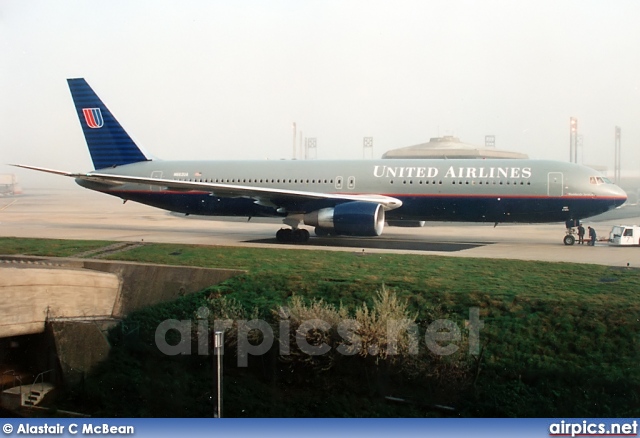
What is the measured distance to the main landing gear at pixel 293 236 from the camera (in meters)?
27.3

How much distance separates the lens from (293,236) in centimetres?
2739

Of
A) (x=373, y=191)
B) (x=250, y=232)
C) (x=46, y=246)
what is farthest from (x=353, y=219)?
(x=46, y=246)

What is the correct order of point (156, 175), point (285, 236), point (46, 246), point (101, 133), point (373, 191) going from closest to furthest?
1. point (46, 246)
2. point (285, 236)
3. point (373, 191)
4. point (156, 175)
5. point (101, 133)

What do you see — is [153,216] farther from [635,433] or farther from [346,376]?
[635,433]

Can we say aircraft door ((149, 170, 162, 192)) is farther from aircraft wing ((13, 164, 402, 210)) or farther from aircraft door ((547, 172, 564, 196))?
aircraft door ((547, 172, 564, 196))

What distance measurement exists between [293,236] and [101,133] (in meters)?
11.1

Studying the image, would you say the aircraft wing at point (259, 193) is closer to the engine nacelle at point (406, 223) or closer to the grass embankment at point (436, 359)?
the engine nacelle at point (406, 223)

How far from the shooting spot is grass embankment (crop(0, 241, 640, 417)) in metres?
13.9

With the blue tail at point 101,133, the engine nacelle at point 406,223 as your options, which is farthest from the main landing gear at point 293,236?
the blue tail at point 101,133

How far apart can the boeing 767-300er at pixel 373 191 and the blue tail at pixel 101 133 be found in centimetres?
139

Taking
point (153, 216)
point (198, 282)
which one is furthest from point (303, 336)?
point (153, 216)

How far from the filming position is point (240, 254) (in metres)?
22.0

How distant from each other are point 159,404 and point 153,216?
1172 inches

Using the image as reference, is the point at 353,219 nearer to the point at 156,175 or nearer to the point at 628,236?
the point at 156,175
